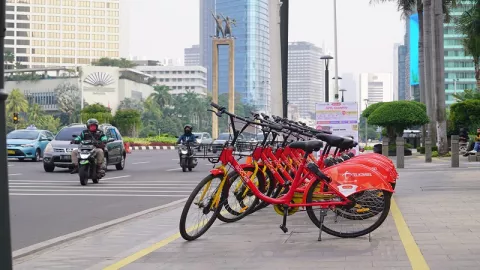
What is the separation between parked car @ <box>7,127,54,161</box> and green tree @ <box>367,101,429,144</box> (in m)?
16.4

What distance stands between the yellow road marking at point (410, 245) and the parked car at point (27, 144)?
1030 inches

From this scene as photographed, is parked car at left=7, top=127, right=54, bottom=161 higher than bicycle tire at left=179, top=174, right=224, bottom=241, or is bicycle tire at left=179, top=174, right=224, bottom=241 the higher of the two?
parked car at left=7, top=127, right=54, bottom=161

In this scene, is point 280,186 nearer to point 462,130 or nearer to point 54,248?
point 54,248

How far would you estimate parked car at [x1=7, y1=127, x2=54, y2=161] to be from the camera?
116 ft

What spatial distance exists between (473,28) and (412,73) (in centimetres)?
9610

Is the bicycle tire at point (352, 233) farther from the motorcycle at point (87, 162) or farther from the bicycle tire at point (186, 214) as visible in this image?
the motorcycle at point (87, 162)

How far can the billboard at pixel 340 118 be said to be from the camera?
886 inches

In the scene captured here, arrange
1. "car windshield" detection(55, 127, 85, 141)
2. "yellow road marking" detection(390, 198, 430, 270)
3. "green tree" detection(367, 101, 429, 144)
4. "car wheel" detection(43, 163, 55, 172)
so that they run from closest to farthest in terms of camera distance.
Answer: "yellow road marking" detection(390, 198, 430, 270), "car wheel" detection(43, 163, 55, 172), "car windshield" detection(55, 127, 85, 141), "green tree" detection(367, 101, 429, 144)

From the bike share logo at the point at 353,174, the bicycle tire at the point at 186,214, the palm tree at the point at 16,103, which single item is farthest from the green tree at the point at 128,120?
the bike share logo at the point at 353,174

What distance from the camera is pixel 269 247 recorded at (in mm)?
8609

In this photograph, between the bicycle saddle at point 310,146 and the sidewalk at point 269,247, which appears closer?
the sidewalk at point 269,247

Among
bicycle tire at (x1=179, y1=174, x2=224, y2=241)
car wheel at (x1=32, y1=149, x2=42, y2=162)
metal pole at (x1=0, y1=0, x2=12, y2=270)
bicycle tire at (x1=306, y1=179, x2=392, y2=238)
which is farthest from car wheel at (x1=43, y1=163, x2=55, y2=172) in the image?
metal pole at (x1=0, y1=0, x2=12, y2=270)

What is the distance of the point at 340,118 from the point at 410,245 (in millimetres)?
14300

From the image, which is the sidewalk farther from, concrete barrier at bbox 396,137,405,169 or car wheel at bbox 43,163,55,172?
concrete barrier at bbox 396,137,405,169
